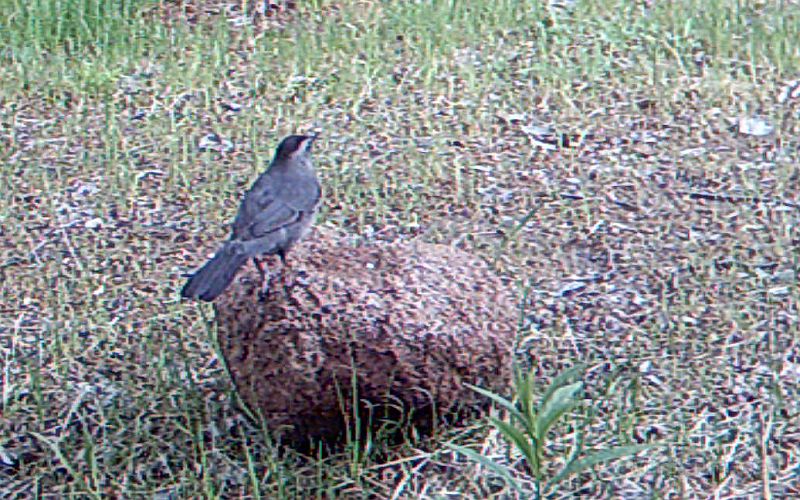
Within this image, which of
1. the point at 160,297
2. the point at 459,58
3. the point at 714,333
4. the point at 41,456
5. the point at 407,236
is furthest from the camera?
the point at 459,58

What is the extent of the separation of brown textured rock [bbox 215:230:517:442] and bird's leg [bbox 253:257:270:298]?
0.07 ft

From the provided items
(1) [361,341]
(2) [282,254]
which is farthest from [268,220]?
(1) [361,341]

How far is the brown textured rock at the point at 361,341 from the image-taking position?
3609 millimetres

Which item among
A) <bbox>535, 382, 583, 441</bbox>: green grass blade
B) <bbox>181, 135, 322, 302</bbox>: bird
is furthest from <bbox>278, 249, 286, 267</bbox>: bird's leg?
<bbox>535, 382, 583, 441</bbox>: green grass blade

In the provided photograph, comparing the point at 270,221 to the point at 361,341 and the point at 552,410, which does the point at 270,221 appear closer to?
the point at 361,341

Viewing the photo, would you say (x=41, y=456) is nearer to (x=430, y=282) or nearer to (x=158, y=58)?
(x=430, y=282)

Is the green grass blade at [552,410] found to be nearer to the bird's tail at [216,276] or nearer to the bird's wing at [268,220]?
the bird's tail at [216,276]

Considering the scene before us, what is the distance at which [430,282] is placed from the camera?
3787 millimetres

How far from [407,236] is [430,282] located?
1.11 meters

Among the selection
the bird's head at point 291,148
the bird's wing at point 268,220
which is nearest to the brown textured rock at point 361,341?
the bird's wing at point 268,220

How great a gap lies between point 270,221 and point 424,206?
122 centimetres

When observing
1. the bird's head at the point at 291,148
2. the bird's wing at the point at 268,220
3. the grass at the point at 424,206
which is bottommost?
the grass at the point at 424,206

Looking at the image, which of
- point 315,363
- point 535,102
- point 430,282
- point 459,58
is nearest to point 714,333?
point 430,282

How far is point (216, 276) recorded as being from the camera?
3.73 metres
